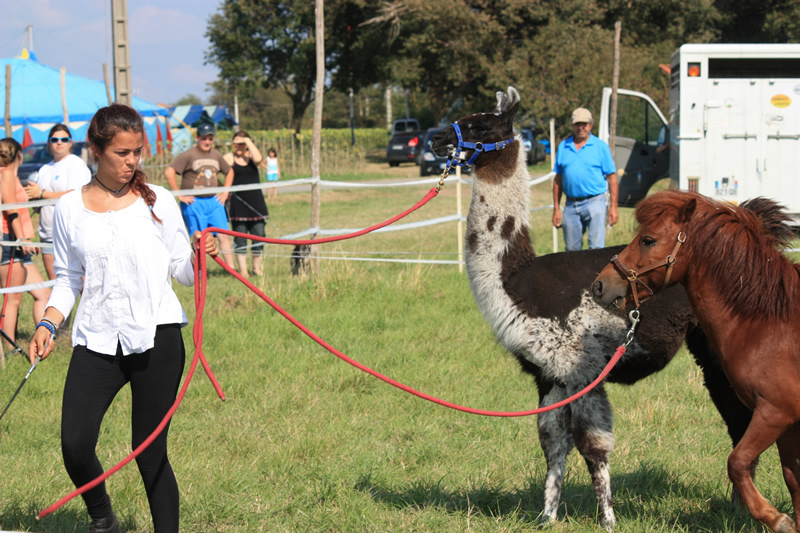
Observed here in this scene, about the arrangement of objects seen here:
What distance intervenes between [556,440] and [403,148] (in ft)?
108

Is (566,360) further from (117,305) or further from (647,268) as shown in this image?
(117,305)

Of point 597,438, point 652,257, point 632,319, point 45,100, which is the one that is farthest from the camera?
point 45,100

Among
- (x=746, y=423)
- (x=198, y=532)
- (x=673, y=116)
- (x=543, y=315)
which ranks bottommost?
(x=198, y=532)

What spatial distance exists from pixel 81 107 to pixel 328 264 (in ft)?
69.5

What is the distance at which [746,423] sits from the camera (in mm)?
3797

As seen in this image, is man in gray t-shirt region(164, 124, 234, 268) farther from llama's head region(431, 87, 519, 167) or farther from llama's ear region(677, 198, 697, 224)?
llama's ear region(677, 198, 697, 224)

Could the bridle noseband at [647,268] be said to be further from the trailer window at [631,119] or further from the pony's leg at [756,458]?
the trailer window at [631,119]

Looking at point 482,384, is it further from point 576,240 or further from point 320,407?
point 576,240

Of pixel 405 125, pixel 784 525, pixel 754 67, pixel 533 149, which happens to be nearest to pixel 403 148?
pixel 533 149

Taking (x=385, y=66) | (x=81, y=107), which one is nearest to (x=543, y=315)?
(x=81, y=107)

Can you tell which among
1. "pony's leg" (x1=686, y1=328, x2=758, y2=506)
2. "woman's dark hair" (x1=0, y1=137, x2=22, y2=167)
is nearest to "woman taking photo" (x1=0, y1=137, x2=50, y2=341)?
"woman's dark hair" (x1=0, y1=137, x2=22, y2=167)

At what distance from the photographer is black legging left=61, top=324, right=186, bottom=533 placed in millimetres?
2771

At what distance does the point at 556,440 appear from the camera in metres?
3.64

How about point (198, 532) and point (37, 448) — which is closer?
point (198, 532)
